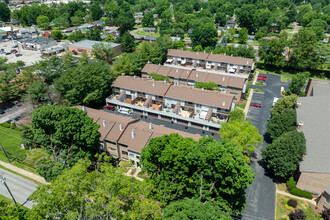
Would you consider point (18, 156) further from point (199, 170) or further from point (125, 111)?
point (199, 170)

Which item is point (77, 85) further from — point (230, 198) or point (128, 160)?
point (230, 198)

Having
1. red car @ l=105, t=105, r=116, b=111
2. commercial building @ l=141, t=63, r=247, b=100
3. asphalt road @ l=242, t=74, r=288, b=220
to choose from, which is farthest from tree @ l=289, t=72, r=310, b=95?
red car @ l=105, t=105, r=116, b=111

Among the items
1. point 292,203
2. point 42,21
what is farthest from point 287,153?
point 42,21

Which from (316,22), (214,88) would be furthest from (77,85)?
(316,22)

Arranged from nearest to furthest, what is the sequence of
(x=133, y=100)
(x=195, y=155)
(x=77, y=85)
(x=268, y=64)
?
(x=195, y=155)
(x=77, y=85)
(x=133, y=100)
(x=268, y=64)

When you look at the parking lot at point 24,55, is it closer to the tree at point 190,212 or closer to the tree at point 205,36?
the tree at point 205,36

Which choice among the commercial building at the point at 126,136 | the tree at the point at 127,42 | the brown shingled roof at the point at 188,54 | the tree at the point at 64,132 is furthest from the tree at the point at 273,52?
the tree at the point at 64,132
